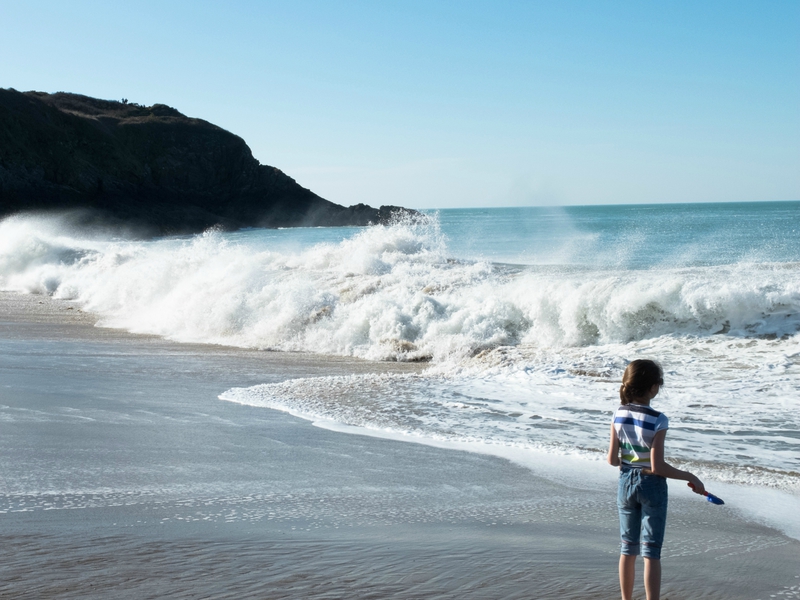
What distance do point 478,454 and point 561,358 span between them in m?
4.80

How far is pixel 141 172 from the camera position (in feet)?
300

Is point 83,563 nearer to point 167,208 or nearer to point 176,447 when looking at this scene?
point 176,447

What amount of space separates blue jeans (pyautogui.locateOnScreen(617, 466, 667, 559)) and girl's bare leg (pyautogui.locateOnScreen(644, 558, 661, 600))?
1.1 inches

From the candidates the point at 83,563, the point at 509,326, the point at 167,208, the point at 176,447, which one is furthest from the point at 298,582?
the point at 167,208

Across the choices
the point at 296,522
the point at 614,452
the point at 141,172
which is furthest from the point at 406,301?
the point at 141,172

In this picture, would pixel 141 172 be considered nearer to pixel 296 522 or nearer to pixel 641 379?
pixel 296 522

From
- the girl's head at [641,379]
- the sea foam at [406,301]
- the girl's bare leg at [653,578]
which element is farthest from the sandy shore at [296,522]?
the sea foam at [406,301]

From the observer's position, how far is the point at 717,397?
8195 mm

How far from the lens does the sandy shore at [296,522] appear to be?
356 centimetres

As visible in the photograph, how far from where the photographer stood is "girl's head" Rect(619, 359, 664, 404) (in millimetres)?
3291

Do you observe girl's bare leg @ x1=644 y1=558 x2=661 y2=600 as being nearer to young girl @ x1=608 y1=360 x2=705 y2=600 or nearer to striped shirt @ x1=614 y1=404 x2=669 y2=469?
young girl @ x1=608 y1=360 x2=705 y2=600

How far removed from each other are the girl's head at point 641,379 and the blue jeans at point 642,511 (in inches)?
12.7

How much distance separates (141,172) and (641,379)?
94.8 meters

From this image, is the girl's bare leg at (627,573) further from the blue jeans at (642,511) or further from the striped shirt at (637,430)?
the striped shirt at (637,430)
